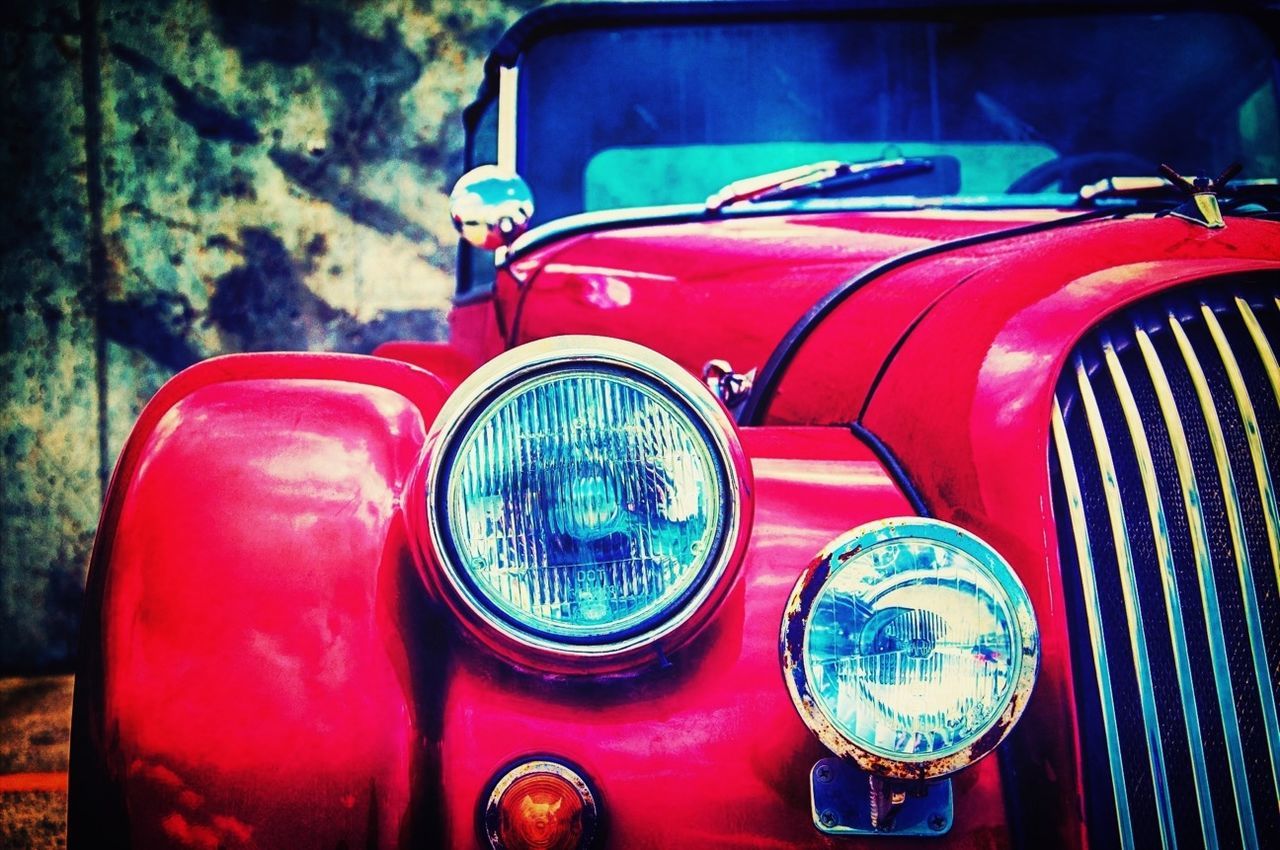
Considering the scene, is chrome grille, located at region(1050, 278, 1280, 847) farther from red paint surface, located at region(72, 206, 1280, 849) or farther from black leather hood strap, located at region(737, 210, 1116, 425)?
black leather hood strap, located at region(737, 210, 1116, 425)

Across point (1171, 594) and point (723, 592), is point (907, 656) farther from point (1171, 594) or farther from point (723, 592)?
point (1171, 594)

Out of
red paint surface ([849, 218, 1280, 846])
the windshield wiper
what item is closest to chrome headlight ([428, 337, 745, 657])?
red paint surface ([849, 218, 1280, 846])

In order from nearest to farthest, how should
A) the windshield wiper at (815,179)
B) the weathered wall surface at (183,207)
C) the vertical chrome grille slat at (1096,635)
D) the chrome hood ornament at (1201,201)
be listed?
the vertical chrome grille slat at (1096,635), the chrome hood ornament at (1201,201), the windshield wiper at (815,179), the weathered wall surface at (183,207)

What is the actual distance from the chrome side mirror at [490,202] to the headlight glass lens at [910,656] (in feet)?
4.65

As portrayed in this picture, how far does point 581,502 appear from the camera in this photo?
2.96ft

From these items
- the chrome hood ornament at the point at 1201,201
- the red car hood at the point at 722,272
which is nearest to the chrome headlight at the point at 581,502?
the red car hood at the point at 722,272

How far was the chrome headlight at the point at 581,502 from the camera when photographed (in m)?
0.90

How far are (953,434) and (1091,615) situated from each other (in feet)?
0.83

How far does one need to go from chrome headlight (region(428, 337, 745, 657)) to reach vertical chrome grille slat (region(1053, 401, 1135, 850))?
377mm

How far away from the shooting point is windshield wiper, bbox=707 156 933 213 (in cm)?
187

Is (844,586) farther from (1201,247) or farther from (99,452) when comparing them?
(99,452)

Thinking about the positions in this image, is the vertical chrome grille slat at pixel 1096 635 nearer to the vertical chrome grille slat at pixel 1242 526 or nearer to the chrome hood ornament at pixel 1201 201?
the vertical chrome grille slat at pixel 1242 526

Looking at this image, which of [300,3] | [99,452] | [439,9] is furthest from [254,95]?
[99,452]

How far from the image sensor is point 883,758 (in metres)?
0.85
